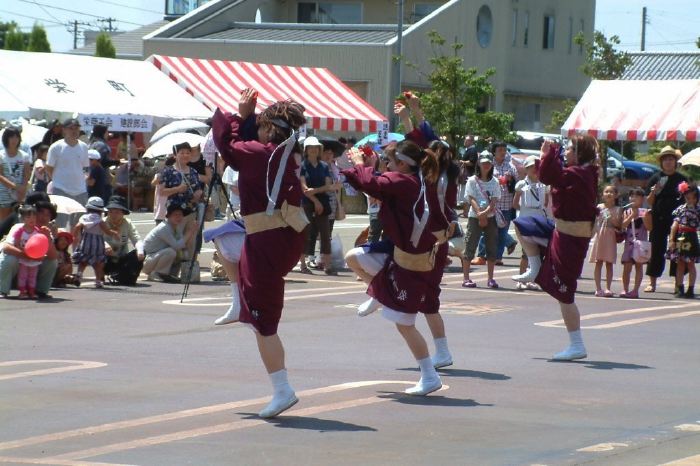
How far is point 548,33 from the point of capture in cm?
5875

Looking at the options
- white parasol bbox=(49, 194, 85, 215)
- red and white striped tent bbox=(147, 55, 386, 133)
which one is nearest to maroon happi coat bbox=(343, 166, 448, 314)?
white parasol bbox=(49, 194, 85, 215)

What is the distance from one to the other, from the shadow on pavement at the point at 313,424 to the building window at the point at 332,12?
47.4 metres

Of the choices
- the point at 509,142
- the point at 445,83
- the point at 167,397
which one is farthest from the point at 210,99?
the point at 167,397

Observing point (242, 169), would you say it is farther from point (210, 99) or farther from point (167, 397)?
point (210, 99)

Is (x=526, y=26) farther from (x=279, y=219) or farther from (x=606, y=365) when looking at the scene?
(x=279, y=219)

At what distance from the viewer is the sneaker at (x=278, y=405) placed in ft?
26.6

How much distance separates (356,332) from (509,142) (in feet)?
97.4

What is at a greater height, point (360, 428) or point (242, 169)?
point (242, 169)

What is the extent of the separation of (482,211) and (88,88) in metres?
11.2

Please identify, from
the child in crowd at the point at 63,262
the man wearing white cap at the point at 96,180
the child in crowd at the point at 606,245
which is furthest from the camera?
the man wearing white cap at the point at 96,180

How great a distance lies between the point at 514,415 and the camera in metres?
8.45

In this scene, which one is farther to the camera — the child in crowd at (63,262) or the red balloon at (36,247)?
the child in crowd at (63,262)

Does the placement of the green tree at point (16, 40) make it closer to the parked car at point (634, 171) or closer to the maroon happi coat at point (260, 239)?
the parked car at point (634, 171)

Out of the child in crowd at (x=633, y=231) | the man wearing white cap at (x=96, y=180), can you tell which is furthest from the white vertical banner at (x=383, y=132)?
the child in crowd at (x=633, y=231)
